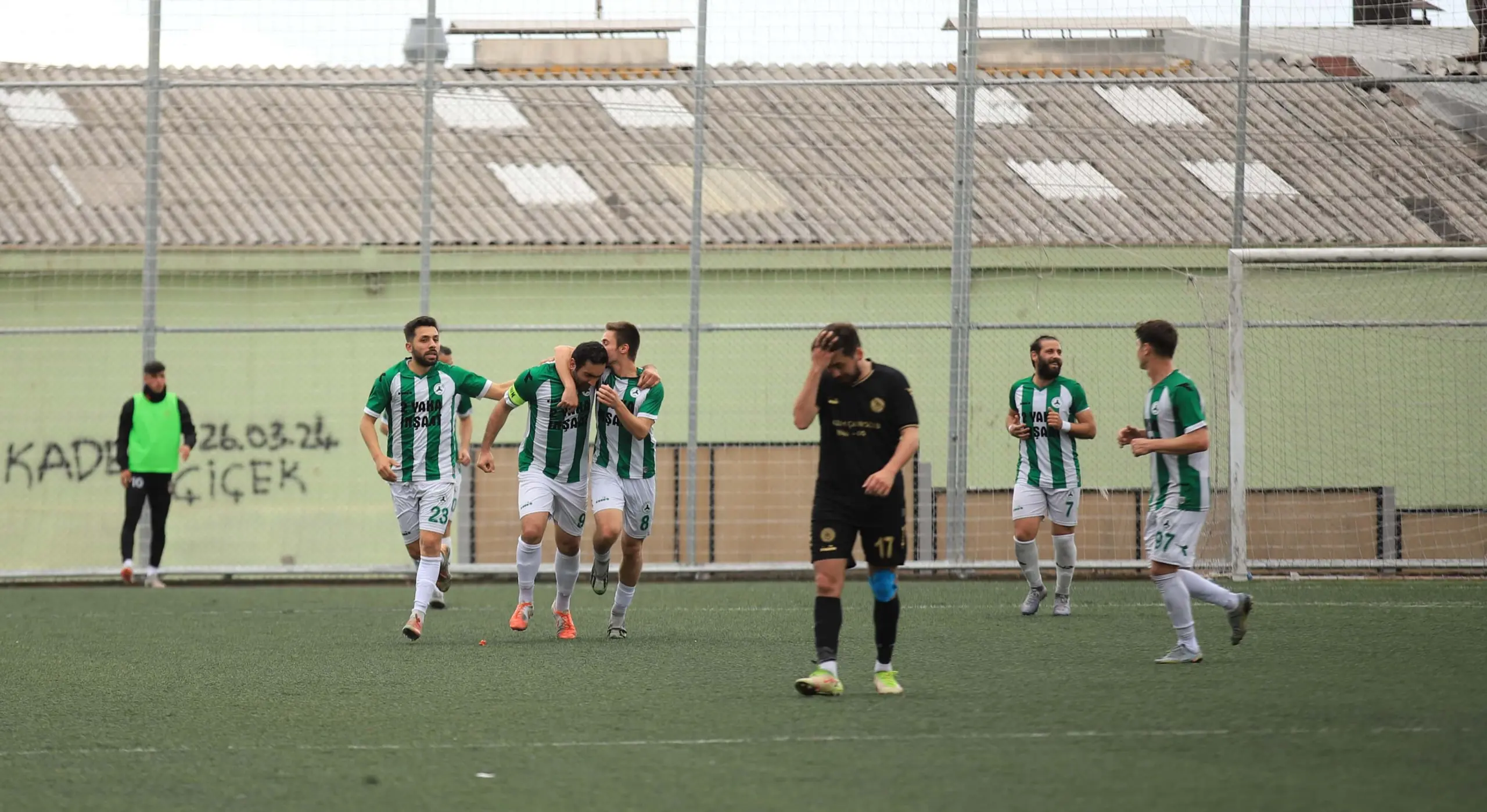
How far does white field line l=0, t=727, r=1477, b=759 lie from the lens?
19.0 feet

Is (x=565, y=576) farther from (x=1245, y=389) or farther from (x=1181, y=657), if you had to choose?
(x=1245, y=389)

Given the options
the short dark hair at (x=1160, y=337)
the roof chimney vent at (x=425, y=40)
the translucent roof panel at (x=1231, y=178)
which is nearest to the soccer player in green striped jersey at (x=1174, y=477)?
the short dark hair at (x=1160, y=337)

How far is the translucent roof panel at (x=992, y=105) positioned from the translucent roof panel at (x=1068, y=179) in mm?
466

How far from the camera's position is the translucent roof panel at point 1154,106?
52.9 ft

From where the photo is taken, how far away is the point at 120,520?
18.7m

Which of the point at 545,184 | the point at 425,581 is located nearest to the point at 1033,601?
the point at 425,581

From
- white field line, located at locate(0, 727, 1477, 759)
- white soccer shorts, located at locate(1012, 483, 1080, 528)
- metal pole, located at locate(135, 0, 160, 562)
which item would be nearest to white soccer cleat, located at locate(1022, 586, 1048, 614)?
white soccer shorts, located at locate(1012, 483, 1080, 528)

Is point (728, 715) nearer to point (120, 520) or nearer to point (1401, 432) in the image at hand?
point (1401, 432)

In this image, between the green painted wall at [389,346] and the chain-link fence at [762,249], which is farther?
the green painted wall at [389,346]

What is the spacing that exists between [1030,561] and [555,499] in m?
3.48

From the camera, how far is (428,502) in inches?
391

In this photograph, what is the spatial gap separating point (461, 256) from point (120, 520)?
4815mm

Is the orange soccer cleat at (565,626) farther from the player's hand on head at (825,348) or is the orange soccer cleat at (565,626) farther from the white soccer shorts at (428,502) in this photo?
the player's hand on head at (825,348)

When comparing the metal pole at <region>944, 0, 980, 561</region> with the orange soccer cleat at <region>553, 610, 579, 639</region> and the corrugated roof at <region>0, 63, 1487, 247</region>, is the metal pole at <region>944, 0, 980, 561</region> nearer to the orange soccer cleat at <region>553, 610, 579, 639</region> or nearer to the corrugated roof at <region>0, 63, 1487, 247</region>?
the corrugated roof at <region>0, 63, 1487, 247</region>
